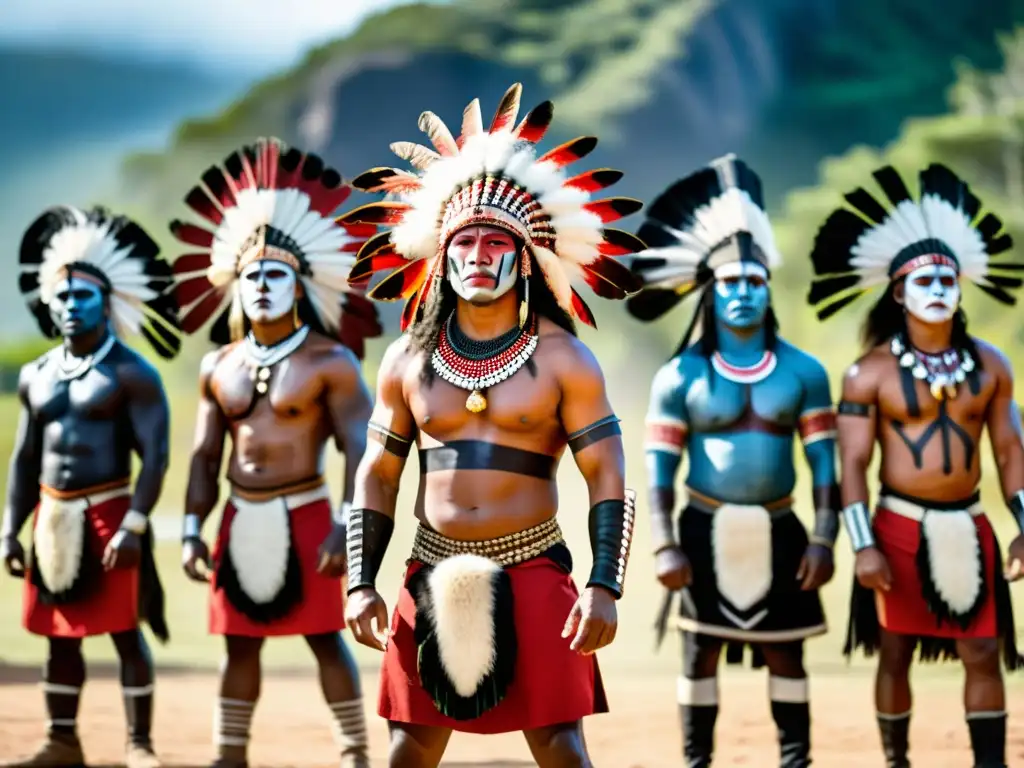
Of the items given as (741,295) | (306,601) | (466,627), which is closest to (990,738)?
(741,295)

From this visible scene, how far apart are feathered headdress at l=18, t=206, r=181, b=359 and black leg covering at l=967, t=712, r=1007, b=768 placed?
3603 millimetres

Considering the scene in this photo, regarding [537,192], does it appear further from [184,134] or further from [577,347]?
[184,134]

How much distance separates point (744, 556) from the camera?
17.7 ft

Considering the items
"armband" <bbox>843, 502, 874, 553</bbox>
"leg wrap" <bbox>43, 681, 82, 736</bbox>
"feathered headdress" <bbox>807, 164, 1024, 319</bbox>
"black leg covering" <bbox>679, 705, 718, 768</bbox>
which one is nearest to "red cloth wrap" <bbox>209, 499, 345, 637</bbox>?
"leg wrap" <bbox>43, 681, 82, 736</bbox>

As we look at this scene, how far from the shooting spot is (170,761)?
6.73 m

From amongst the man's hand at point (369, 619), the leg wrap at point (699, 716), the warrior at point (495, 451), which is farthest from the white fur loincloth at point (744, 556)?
the man's hand at point (369, 619)

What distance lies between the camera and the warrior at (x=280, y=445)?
563 centimetres

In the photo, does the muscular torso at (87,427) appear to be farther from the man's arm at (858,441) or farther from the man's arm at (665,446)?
the man's arm at (858,441)

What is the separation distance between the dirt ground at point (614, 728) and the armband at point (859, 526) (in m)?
1.57

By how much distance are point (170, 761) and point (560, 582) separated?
11.2ft

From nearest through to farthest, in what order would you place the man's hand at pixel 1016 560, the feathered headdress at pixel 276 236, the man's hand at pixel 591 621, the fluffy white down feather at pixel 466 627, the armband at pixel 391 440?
the man's hand at pixel 591 621
the fluffy white down feather at pixel 466 627
the armband at pixel 391 440
the man's hand at pixel 1016 560
the feathered headdress at pixel 276 236

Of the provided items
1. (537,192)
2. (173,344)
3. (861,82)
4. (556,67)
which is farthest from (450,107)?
(537,192)

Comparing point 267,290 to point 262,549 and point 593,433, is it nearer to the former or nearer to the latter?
point 262,549

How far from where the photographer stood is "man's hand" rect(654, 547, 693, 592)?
5.36 m
